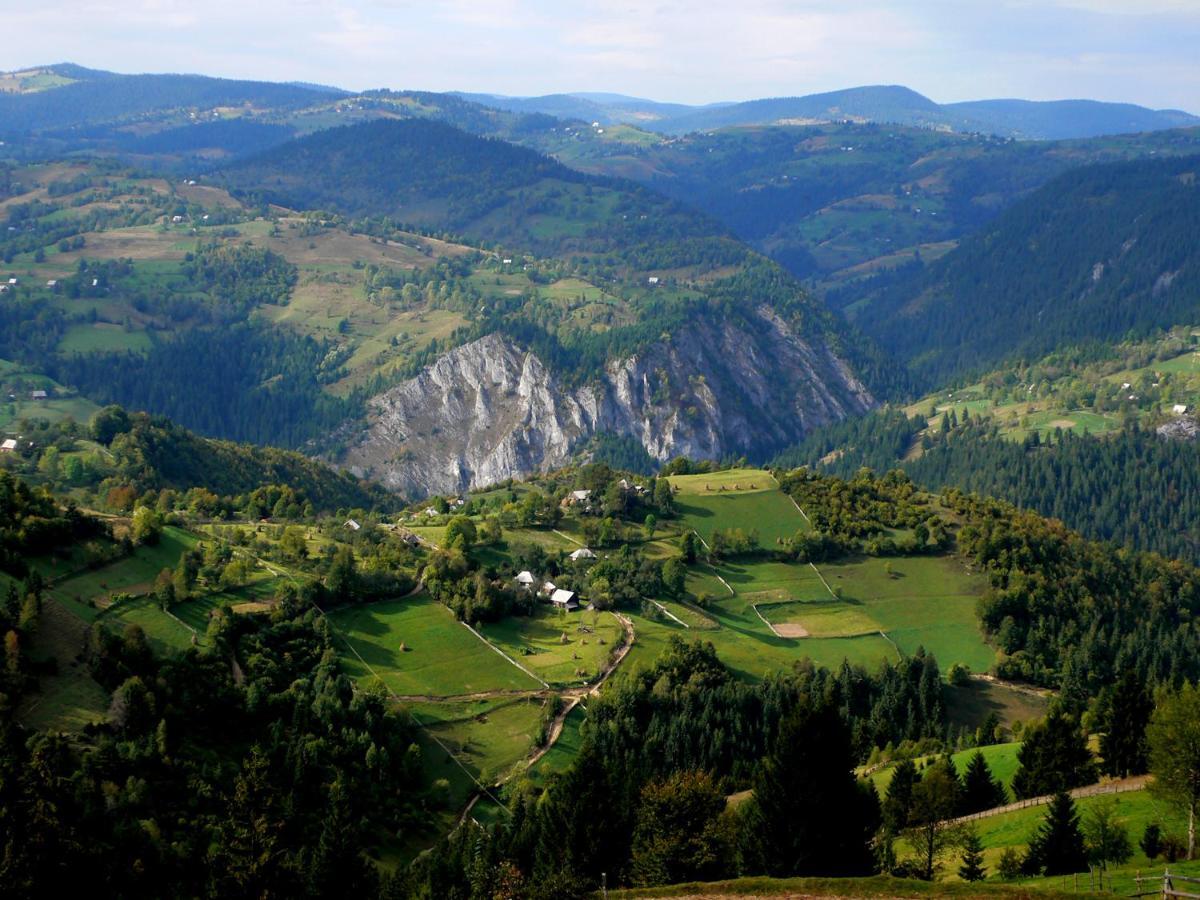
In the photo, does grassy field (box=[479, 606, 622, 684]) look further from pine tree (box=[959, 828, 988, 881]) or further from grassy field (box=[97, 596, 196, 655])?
pine tree (box=[959, 828, 988, 881])

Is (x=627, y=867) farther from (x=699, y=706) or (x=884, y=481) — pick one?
(x=884, y=481)

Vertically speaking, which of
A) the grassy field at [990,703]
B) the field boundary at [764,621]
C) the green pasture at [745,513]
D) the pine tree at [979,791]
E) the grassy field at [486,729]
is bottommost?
the grassy field at [990,703]

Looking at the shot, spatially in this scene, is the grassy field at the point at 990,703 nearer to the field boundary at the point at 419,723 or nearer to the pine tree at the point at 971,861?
the field boundary at the point at 419,723

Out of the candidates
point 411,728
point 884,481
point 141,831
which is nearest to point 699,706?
point 411,728

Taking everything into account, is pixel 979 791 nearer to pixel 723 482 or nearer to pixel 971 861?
pixel 971 861

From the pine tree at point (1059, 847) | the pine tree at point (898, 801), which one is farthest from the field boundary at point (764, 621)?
the pine tree at point (1059, 847)

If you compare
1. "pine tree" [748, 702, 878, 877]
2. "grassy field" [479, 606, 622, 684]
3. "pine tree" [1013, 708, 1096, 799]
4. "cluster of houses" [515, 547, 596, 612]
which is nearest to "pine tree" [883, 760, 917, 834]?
"pine tree" [1013, 708, 1096, 799]
